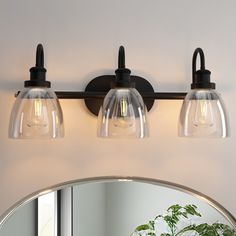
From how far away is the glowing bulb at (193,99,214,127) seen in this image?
3.04 ft

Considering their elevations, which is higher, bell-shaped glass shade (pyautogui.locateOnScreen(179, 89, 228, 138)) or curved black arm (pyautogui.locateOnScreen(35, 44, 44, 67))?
curved black arm (pyautogui.locateOnScreen(35, 44, 44, 67))

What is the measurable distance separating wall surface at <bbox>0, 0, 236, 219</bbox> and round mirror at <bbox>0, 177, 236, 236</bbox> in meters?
0.03

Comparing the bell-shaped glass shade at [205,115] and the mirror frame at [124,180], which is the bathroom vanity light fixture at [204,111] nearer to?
the bell-shaped glass shade at [205,115]

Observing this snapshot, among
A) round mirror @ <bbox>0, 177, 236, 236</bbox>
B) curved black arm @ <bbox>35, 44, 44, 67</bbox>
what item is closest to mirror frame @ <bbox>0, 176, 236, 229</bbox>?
round mirror @ <bbox>0, 177, 236, 236</bbox>

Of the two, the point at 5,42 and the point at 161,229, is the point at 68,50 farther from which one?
the point at 161,229

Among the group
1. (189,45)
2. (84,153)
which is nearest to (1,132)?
(84,153)

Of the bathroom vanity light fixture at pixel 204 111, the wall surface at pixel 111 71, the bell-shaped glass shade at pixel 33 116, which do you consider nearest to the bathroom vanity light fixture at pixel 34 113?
the bell-shaped glass shade at pixel 33 116

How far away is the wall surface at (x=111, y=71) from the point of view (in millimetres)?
1004

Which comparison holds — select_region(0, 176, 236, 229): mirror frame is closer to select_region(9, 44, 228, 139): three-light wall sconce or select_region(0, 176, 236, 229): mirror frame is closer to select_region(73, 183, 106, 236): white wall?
select_region(73, 183, 106, 236): white wall

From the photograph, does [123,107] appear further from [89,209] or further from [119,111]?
[89,209]

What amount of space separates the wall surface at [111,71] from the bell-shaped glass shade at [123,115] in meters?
0.11

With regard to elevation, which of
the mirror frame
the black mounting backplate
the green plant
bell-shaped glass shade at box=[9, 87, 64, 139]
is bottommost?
the green plant

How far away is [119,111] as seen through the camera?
89cm

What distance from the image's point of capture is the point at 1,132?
1.00 metres
